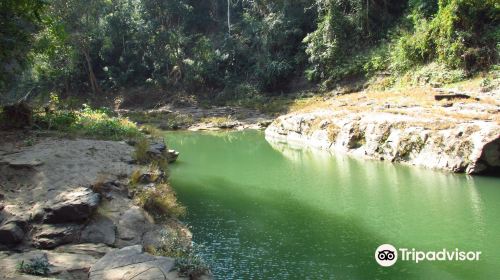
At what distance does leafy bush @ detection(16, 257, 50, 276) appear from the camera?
666 centimetres

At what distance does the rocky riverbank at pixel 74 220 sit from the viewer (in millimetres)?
6891

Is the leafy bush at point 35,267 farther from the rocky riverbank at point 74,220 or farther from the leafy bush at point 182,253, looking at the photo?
the leafy bush at point 182,253

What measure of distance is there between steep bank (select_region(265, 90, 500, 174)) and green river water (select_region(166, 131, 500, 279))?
78 centimetres

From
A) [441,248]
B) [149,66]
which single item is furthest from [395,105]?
[149,66]

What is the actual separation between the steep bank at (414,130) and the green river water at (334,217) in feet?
2.56

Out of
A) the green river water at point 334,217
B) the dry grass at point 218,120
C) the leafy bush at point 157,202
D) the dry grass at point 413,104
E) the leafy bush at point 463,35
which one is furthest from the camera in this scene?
the dry grass at point 218,120

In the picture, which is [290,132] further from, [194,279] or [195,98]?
[194,279]

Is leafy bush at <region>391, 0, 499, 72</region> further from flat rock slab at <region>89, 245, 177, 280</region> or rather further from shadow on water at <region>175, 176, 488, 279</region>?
flat rock slab at <region>89, 245, 177, 280</region>

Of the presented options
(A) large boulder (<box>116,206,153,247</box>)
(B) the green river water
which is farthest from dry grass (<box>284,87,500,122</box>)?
(A) large boulder (<box>116,206,153,247</box>)

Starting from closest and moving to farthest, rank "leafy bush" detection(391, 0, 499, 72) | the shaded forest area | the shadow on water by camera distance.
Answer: the shadow on water → "leafy bush" detection(391, 0, 499, 72) → the shaded forest area

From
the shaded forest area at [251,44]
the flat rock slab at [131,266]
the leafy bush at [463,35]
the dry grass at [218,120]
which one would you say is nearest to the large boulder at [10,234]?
Result: the flat rock slab at [131,266]

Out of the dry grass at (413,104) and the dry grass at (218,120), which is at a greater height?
the dry grass at (413,104)

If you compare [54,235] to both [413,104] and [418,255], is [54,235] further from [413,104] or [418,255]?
[413,104]

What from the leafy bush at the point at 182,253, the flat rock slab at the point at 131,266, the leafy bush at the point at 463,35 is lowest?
the leafy bush at the point at 182,253
